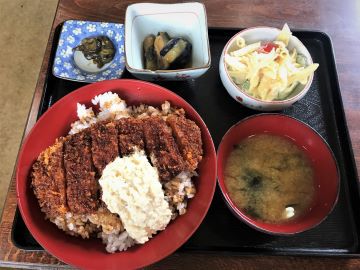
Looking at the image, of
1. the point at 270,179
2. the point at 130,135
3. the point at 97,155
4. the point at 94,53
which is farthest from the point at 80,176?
the point at 270,179

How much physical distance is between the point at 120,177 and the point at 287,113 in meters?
0.92

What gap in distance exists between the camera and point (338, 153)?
5.69ft

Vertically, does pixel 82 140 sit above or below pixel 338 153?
above

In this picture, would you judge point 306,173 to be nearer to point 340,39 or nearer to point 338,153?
point 338,153

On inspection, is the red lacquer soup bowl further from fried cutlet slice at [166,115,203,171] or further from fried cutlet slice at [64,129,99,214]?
fried cutlet slice at [64,129,99,214]

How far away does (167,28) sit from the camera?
1.83 meters

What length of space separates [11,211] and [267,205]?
3.72 ft

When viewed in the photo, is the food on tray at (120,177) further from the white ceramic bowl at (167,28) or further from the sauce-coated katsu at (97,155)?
the white ceramic bowl at (167,28)

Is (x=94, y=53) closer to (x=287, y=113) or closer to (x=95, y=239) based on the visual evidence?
(x=95, y=239)

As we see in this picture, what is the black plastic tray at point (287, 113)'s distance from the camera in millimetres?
1525

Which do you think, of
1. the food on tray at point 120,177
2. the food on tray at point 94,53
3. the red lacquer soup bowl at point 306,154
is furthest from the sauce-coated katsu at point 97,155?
the food on tray at point 94,53

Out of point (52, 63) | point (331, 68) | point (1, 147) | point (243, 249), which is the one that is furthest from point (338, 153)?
point (1, 147)

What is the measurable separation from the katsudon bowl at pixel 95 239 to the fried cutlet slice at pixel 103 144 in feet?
0.64

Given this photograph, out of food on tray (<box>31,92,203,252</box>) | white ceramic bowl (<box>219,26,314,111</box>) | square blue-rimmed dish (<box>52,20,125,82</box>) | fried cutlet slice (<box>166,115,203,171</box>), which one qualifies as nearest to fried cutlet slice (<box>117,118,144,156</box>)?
food on tray (<box>31,92,203,252</box>)
